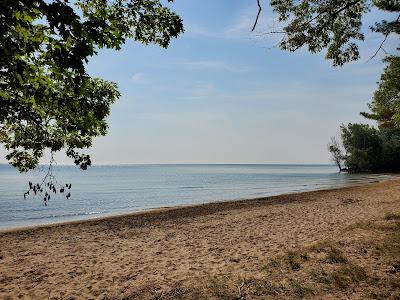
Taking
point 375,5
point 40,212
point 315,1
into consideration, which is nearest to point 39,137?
point 315,1

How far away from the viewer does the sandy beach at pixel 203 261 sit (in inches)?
324

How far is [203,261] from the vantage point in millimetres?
11469

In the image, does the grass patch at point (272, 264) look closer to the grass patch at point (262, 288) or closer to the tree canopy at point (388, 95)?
the grass patch at point (262, 288)

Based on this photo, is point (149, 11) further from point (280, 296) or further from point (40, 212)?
point (40, 212)

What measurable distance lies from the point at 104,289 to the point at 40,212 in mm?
25876

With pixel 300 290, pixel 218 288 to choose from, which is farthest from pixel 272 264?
pixel 218 288

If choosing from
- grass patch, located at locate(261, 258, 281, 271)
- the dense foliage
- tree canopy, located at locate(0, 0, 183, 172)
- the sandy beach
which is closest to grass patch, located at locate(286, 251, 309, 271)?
the sandy beach

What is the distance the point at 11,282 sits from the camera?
1010 cm

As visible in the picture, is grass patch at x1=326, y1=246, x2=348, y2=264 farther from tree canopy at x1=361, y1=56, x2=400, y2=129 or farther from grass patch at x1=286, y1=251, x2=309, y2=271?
tree canopy at x1=361, y1=56, x2=400, y2=129

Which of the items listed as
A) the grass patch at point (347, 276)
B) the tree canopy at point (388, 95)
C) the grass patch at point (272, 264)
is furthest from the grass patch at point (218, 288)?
the tree canopy at point (388, 95)

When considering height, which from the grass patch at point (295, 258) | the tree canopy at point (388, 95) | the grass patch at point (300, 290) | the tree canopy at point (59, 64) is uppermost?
the tree canopy at point (388, 95)

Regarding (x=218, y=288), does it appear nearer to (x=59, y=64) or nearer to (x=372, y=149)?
(x=59, y=64)

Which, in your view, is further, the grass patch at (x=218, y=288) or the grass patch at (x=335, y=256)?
the grass patch at (x=335, y=256)

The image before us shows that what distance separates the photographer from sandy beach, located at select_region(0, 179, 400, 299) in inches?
324
